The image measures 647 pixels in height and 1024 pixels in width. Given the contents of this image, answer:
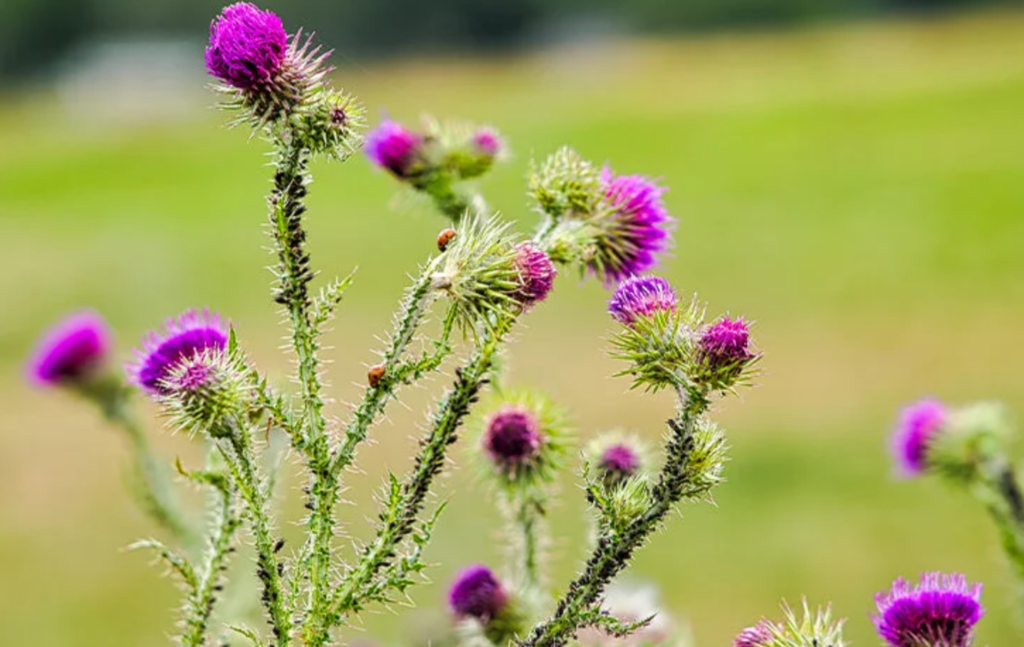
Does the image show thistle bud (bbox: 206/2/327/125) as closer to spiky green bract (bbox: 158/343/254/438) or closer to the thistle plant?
spiky green bract (bbox: 158/343/254/438)

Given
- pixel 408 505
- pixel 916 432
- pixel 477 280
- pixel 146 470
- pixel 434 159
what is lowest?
pixel 408 505

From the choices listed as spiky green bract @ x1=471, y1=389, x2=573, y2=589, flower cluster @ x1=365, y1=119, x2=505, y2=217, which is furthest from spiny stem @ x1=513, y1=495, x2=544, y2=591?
flower cluster @ x1=365, y1=119, x2=505, y2=217

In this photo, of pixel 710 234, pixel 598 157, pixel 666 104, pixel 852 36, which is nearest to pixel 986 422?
pixel 710 234

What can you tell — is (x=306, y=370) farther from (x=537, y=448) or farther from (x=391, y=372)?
(x=537, y=448)

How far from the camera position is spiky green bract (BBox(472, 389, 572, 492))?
1832 mm

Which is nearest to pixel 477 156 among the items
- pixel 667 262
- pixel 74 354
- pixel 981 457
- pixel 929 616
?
pixel 667 262

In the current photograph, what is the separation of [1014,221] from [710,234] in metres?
5.45

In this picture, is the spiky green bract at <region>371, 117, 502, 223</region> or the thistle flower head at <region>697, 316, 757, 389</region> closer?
the thistle flower head at <region>697, 316, 757, 389</region>

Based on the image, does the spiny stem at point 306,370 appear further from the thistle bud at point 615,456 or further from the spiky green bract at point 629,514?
the thistle bud at point 615,456

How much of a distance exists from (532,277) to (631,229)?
31 centimetres

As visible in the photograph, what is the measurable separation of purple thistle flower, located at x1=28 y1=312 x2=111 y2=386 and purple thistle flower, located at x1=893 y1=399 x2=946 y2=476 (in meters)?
1.92

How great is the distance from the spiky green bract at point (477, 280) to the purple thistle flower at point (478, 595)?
43cm

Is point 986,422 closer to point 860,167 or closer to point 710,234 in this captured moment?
point 710,234

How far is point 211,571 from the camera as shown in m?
1.40
